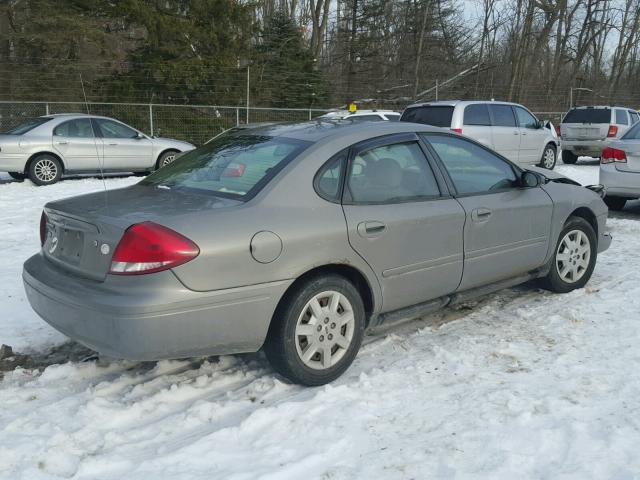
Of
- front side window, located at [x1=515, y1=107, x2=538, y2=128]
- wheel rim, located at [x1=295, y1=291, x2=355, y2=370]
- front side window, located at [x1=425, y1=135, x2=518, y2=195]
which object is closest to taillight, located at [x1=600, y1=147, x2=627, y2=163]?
front side window, located at [x1=425, y1=135, x2=518, y2=195]

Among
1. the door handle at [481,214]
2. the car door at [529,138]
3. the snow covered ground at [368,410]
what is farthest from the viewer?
the car door at [529,138]

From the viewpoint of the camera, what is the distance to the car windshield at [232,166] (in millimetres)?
3654

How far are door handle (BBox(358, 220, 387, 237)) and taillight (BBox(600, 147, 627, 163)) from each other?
627cm

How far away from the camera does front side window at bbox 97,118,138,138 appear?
12.8m

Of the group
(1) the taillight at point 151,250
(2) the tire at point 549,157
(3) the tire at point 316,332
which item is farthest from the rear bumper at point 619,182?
(1) the taillight at point 151,250

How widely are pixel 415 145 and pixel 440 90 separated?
2562 cm

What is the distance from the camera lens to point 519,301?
17.0ft

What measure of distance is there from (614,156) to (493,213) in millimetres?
5286

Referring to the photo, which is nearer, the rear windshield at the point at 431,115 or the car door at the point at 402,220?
the car door at the point at 402,220

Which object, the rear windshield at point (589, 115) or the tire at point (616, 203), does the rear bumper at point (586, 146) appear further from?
the tire at point (616, 203)

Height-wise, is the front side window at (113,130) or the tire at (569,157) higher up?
the front side window at (113,130)

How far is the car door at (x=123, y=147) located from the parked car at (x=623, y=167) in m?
8.90

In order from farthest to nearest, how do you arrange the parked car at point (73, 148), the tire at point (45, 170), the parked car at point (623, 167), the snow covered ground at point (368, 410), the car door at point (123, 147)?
the car door at point (123, 147) < the tire at point (45, 170) < the parked car at point (73, 148) < the parked car at point (623, 167) < the snow covered ground at point (368, 410)

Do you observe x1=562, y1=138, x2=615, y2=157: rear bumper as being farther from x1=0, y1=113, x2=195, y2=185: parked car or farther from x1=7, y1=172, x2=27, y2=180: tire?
x1=7, y1=172, x2=27, y2=180: tire
